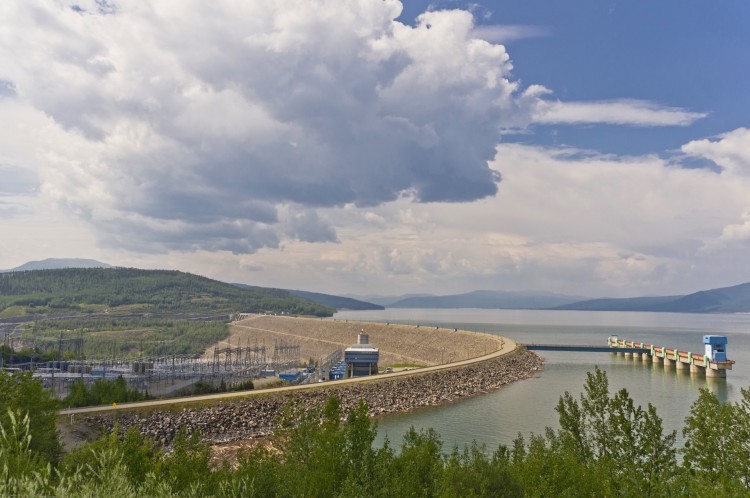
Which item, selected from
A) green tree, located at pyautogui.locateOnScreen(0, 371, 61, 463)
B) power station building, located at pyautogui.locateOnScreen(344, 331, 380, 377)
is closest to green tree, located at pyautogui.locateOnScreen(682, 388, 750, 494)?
green tree, located at pyautogui.locateOnScreen(0, 371, 61, 463)

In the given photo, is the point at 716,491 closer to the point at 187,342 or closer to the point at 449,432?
the point at 449,432

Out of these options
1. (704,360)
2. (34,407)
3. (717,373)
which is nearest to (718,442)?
(34,407)

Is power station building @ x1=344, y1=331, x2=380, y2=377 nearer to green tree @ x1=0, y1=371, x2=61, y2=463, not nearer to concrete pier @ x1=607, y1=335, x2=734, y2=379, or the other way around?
concrete pier @ x1=607, y1=335, x2=734, y2=379

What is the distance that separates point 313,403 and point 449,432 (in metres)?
18.0

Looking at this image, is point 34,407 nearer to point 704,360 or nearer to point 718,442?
point 718,442

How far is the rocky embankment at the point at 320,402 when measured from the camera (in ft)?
175

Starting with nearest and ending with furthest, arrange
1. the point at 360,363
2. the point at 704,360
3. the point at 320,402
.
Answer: the point at 320,402, the point at 704,360, the point at 360,363

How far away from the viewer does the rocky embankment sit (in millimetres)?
53281

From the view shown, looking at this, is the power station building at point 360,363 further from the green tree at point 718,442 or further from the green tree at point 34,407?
the green tree at point 718,442

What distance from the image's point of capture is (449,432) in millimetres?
53625

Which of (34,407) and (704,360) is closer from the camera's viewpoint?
(34,407)

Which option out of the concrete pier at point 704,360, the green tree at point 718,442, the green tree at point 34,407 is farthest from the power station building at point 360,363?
the green tree at point 718,442

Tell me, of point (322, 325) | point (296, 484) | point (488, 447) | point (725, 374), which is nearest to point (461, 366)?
point (488, 447)

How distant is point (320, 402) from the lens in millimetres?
64375
